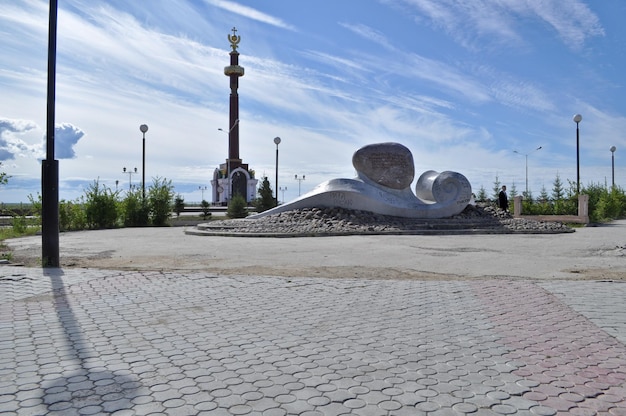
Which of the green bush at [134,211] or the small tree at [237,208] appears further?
the small tree at [237,208]

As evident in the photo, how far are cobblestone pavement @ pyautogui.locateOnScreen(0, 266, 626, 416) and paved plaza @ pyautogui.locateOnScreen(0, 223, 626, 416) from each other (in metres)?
0.01

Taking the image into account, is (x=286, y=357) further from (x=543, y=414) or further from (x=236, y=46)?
(x=236, y=46)

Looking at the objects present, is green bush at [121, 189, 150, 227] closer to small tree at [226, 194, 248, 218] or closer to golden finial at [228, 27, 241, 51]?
small tree at [226, 194, 248, 218]

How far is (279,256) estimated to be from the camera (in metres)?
10.9

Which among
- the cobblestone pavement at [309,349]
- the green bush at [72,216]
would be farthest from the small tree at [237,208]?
the cobblestone pavement at [309,349]

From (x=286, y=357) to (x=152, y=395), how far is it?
1.06 m

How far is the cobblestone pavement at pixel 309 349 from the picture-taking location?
10.2ft

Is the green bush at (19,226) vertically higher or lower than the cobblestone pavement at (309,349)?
higher

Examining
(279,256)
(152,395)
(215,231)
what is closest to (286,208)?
(215,231)

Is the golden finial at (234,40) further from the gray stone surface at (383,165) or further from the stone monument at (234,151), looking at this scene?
the gray stone surface at (383,165)

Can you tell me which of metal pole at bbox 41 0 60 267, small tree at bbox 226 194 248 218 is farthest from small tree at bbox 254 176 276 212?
metal pole at bbox 41 0 60 267

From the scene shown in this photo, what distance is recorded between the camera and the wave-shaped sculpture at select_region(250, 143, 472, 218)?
20.2 m

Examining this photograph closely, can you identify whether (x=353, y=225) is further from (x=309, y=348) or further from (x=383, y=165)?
(x=309, y=348)

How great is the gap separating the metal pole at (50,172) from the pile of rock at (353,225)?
8.30 meters
